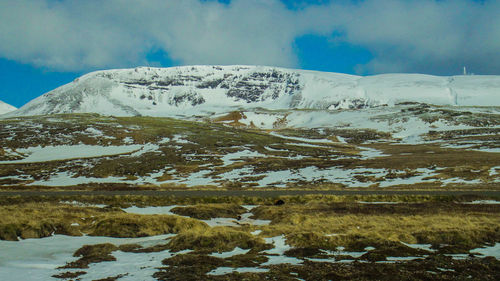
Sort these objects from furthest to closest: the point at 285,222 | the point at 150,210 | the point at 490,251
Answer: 1. the point at 150,210
2. the point at 285,222
3. the point at 490,251

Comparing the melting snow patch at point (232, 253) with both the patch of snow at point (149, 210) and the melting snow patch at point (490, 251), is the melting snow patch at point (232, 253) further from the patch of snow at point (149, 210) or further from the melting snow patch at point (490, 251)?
the patch of snow at point (149, 210)

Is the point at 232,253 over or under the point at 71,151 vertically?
under

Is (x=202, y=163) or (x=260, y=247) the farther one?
(x=202, y=163)

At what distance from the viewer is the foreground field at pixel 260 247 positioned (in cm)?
1334

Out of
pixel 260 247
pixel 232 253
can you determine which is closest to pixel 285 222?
pixel 260 247

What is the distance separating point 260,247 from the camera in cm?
1744

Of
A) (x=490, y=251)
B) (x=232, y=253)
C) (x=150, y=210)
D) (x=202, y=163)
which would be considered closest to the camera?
(x=490, y=251)

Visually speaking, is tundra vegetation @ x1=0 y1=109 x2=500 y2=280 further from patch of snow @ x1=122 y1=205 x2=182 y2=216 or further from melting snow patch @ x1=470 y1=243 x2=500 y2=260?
patch of snow @ x1=122 y1=205 x2=182 y2=216

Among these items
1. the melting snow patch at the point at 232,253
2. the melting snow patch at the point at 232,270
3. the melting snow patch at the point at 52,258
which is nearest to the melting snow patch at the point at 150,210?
the melting snow patch at the point at 52,258

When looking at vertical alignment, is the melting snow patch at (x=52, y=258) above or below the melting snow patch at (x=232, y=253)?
above

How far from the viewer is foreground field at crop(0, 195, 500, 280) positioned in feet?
43.8

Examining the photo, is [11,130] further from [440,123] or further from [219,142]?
[440,123]

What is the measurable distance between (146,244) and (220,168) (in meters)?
58.9

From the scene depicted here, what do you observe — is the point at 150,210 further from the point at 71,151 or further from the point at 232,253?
the point at 71,151
